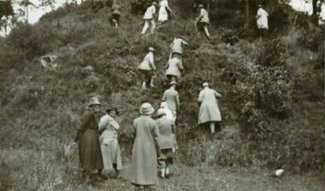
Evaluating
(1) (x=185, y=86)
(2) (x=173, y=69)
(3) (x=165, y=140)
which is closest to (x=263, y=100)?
(2) (x=173, y=69)

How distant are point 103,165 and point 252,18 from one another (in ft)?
59.3

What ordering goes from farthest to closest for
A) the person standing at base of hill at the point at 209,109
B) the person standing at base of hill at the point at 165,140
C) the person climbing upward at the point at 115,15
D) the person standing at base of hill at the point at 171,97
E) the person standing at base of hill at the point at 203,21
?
the person climbing upward at the point at 115,15 < the person standing at base of hill at the point at 203,21 < the person standing at base of hill at the point at 209,109 < the person standing at base of hill at the point at 171,97 < the person standing at base of hill at the point at 165,140

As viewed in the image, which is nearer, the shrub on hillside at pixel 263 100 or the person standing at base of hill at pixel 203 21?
the shrub on hillside at pixel 263 100

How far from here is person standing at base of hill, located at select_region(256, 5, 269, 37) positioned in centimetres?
2426

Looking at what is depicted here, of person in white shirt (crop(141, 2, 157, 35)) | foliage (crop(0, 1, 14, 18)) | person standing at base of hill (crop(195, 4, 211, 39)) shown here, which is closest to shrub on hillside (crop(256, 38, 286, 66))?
person standing at base of hill (crop(195, 4, 211, 39))

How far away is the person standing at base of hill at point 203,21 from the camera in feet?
83.5

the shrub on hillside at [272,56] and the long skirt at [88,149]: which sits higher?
the shrub on hillside at [272,56]

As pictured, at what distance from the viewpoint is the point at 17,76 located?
2478 cm

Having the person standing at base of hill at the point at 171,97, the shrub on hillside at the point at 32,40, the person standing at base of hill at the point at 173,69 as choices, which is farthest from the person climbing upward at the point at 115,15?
the person standing at base of hill at the point at 171,97

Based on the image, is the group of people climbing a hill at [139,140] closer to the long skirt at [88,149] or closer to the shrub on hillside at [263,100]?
the long skirt at [88,149]

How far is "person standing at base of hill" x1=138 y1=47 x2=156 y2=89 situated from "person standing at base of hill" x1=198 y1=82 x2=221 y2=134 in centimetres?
356

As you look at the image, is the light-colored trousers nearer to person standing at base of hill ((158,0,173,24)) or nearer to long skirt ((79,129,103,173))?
person standing at base of hill ((158,0,173,24))

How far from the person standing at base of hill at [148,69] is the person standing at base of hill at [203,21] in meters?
5.39

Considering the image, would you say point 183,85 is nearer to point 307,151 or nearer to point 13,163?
point 307,151
